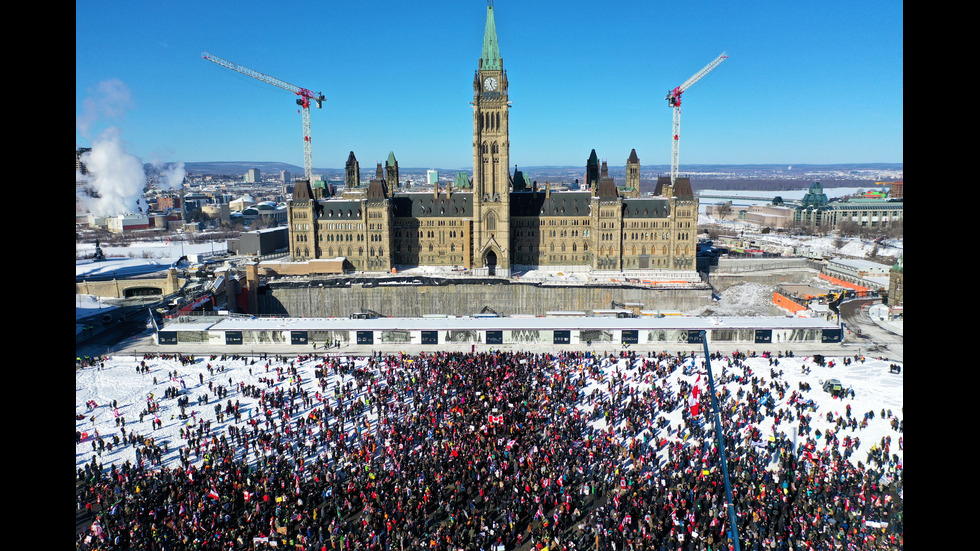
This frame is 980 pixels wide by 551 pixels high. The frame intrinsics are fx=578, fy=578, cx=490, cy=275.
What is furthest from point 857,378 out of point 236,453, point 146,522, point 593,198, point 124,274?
point 124,274

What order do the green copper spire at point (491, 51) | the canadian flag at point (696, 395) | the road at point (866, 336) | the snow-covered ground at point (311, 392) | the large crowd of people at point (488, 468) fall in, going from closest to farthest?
the large crowd of people at point (488, 468)
the canadian flag at point (696, 395)
the snow-covered ground at point (311, 392)
the road at point (866, 336)
the green copper spire at point (491, 51)

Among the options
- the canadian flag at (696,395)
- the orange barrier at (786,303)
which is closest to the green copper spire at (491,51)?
the orange barrier at (786,303)

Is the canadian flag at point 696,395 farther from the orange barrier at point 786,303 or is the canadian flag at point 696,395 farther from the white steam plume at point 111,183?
the white steam plume at point 111,183

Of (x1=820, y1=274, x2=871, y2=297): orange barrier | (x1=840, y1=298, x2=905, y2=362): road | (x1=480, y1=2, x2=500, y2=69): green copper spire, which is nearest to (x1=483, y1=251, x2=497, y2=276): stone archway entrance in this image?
(x1=480, y1=2, x2=500, y2=69): green copper spire

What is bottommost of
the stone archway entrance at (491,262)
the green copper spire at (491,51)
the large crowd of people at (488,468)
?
the large crowd of people at (488,468)

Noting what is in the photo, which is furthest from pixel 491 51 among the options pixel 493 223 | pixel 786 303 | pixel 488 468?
pixel 488 468

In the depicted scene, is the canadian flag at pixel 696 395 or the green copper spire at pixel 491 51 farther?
the green copper spire at pixel 491 51

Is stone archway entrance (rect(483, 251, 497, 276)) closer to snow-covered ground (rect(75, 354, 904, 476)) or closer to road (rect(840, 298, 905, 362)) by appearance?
snow-covered ground (rect(75, 354, 904, 476))
